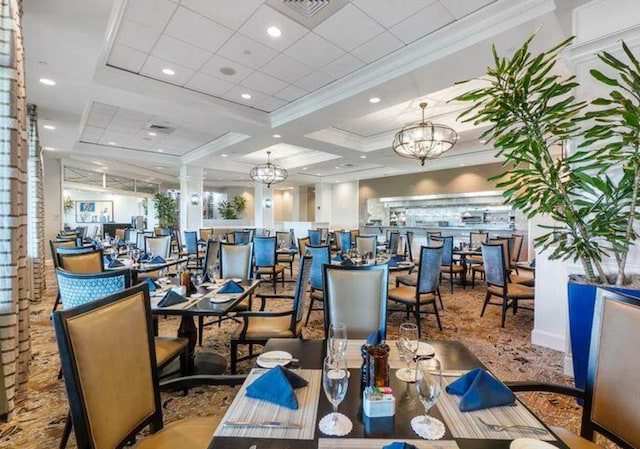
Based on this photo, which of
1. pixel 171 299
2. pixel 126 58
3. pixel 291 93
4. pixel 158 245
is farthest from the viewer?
pixel 158 245

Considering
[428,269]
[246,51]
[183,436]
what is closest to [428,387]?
[183,436]

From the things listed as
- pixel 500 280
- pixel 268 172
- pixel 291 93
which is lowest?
pixel 500 280

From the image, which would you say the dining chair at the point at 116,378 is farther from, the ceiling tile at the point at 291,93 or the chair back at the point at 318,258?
the ceiling tile at the point at 291,93

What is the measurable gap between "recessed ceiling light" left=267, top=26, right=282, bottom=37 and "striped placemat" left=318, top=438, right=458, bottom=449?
366 cm

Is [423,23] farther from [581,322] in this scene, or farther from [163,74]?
[163,74]

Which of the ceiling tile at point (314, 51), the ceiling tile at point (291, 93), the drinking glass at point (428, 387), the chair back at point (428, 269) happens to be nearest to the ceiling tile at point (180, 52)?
the ceiling tile at point (314, 51)

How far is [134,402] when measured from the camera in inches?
49.1

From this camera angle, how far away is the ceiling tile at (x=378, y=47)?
3.54 meters

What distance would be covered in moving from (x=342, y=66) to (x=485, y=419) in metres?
4.14

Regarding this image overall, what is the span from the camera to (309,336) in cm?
380

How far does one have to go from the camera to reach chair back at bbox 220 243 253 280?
3.95m

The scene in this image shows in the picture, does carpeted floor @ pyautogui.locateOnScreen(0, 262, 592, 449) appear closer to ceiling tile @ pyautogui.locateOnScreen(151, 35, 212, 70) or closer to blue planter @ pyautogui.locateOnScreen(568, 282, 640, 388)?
blue planter @ pyautogui.locateOnScreen(568, 282, 640, 388)

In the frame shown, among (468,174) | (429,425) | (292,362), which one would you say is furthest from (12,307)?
(468,174)

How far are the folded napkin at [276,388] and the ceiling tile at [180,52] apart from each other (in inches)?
152
